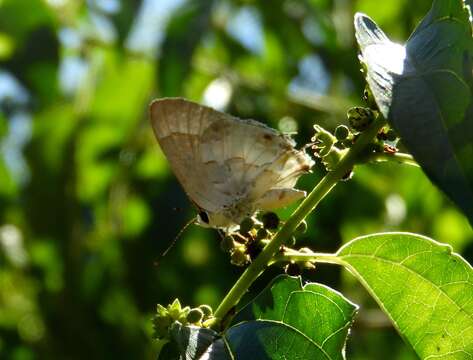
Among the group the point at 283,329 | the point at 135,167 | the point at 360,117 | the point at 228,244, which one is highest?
the point at 360,117

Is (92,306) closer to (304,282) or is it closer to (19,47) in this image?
(19,47)

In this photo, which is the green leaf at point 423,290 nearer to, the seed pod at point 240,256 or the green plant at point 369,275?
the green plant at point 369,275

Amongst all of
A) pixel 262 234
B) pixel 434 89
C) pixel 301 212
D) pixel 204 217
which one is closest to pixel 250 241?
pixel 262 234

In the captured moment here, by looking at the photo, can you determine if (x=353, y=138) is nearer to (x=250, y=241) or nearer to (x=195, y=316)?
(x=250, y=241)

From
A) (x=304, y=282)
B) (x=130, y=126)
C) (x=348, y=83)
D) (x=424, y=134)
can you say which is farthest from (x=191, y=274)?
(x=424, y=134)

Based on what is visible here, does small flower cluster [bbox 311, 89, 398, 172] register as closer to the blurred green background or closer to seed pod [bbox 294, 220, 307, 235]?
seed pod [bbox 294, 220, 307, 235]

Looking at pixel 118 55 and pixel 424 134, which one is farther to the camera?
pixel 118 55
